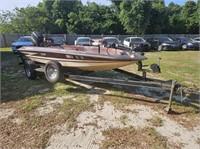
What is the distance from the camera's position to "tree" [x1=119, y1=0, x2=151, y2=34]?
23125mm

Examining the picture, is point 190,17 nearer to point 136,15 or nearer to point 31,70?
point 136,15

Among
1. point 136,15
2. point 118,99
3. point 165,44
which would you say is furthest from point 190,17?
point 118,99

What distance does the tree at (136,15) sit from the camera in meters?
23.1

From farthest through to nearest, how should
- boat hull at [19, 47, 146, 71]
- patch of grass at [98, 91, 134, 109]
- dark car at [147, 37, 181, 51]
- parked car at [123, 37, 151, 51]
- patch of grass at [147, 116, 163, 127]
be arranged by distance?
dark car at [147, 37, 181, 51] < parked car at [123, 37, 151, 51] < boat hull at [19, 47, 146, 71] < patch of grass at [98, 91, 134, 109] < patch of grass at [147, 116, 163, 127]

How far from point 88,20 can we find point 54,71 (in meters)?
23.0

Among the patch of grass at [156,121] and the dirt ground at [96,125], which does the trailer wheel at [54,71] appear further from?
the patch of grass at [156,121]

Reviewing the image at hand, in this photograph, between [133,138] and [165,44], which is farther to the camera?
[165,44]

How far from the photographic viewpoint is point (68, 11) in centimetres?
3194

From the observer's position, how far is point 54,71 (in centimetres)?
655

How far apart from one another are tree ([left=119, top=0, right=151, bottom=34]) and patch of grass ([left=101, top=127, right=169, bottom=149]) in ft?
68.5

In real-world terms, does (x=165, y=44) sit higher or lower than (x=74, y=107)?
higher

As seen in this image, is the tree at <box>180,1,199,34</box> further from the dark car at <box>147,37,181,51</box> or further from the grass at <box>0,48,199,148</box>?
the grass at <box>0,48,199,148</box>

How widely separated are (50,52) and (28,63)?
1181mm

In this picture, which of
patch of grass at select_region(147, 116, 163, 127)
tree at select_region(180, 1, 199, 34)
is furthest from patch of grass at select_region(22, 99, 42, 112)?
tree at select_region(180, 1, 199, 34)
